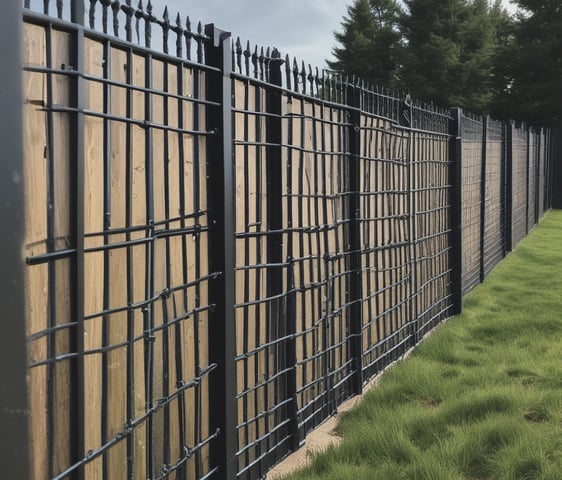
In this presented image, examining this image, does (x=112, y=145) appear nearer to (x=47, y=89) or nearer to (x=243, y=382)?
(x=47, y=89)

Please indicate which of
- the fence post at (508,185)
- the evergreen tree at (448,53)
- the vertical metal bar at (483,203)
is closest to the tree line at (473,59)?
the evergreen tree at (448,53)

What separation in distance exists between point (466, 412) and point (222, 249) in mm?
2057

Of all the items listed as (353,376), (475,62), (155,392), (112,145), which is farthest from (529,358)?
(475,62)

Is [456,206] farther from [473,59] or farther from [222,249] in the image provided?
[473,59]

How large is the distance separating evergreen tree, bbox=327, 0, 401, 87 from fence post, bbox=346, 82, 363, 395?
35124 mm

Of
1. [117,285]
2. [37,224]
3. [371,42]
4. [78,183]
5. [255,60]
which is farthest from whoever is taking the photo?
[371,42]

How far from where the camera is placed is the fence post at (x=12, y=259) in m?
1.33

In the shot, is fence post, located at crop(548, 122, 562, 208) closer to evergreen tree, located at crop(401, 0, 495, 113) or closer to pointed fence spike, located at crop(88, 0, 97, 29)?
evergreen tree, located at crop(401, 0, 495, 113)

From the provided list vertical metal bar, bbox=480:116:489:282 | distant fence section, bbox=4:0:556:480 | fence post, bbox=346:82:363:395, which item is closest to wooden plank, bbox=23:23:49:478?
distant fence section, bbox=4:0:556:480

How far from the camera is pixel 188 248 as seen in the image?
2572 mm

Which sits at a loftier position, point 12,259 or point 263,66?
point 263,66

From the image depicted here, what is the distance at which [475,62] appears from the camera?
3625 cm

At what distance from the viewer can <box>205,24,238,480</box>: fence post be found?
2689 millimetres

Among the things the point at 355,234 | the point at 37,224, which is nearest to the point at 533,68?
the point at 355,234
